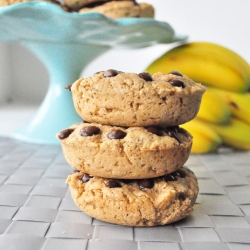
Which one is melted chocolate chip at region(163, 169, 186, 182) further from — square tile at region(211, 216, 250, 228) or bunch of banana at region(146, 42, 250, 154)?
bunch of banana at region(146, 42, 250, 154)

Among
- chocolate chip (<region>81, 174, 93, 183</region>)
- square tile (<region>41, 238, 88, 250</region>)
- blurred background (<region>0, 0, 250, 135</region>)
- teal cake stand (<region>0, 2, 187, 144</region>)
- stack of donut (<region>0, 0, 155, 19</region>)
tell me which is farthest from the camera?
blurred background (<region>0, 0, 250, 135</region>)

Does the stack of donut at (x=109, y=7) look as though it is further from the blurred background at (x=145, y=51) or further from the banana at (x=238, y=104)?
the blurred background at (x=145, y=51)

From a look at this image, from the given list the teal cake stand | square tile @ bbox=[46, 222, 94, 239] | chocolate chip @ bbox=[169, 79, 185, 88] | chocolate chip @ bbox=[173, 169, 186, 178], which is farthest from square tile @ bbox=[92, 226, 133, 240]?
the teal cake stand

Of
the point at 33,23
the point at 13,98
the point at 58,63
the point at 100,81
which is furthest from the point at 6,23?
the point at 13,98

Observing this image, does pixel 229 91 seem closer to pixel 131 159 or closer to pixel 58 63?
pixel 58 63

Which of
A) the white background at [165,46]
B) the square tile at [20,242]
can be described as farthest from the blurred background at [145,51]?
the square tile at [20,242]

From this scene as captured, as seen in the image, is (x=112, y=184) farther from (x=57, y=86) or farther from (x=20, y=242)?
(x=57, y=86)
